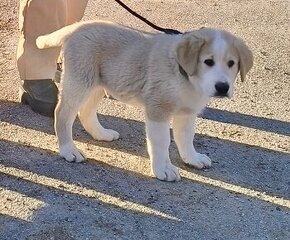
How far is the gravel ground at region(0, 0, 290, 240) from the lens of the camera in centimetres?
350

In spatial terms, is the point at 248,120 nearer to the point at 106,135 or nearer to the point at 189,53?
the point at 106,135

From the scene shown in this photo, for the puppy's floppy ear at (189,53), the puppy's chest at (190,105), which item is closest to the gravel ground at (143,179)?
the puppy's chest at (190,105)

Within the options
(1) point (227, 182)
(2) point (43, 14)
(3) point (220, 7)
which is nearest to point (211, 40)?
(1) point (227, 182)

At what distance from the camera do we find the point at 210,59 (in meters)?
3.54

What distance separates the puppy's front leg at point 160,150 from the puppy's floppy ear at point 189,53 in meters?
0.35

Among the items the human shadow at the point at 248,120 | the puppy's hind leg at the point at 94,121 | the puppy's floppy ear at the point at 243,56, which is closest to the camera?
the puppy's floppy ear at the point at 243,56

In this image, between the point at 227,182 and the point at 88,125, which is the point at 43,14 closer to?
the point at 88,125

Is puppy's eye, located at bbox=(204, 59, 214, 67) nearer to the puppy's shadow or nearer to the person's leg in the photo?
the puppy's shadow

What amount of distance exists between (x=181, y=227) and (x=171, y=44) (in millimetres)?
962

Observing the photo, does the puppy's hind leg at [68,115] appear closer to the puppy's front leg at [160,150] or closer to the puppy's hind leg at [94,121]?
the puppy's hind leg at [94,121]

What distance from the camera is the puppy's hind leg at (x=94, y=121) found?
4215 mm

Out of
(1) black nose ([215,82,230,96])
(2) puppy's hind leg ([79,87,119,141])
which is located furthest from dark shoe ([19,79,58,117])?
(1) black nose ([215,82,230,96])

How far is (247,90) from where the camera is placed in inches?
204

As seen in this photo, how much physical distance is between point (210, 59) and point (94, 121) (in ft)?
3.45
